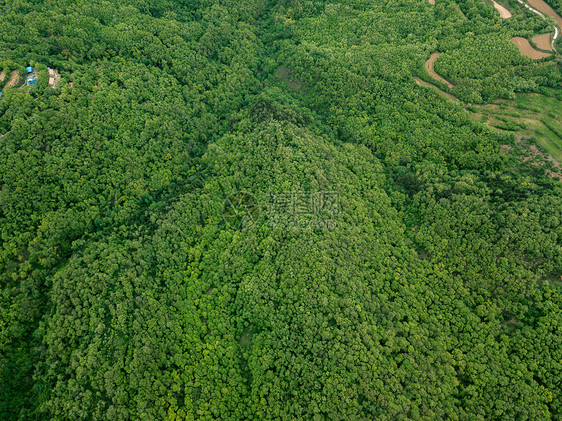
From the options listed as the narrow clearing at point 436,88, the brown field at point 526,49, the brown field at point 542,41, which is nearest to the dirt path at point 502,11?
the brown field at point 526,49

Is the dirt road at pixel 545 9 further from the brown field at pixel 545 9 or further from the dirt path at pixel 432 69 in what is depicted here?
the dirt path at pixel 432 69

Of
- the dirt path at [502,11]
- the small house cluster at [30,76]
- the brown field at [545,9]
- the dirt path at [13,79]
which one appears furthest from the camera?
the dirt path at [502,11]

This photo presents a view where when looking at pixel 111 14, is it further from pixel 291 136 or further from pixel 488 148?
pixel 488 148

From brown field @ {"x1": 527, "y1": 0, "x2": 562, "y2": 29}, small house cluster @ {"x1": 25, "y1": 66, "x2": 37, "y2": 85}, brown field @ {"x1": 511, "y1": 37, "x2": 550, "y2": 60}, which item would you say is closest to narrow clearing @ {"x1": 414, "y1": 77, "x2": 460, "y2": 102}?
brown field @ {"x1": 511, "y1": 37, "x2": 550, "y2": 60}

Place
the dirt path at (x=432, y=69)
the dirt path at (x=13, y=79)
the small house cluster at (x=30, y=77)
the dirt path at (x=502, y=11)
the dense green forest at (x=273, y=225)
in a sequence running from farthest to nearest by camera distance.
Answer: the dirt path at (x=502, y=11), the dirt path at (x=432, y=69), the small house cluster at (x=30, y=77), the dirt path at (x=13, y=79), the dense green forest at (x=273, y=225)

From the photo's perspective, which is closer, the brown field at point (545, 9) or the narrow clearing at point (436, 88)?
the narrow clearing at point (436, 88)

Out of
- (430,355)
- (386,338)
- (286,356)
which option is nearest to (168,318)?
(286,356)

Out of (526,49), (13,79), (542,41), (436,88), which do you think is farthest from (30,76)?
(542,41)
